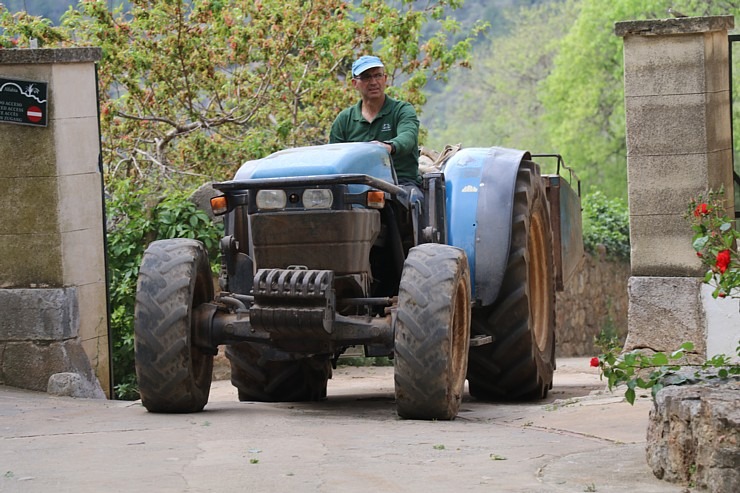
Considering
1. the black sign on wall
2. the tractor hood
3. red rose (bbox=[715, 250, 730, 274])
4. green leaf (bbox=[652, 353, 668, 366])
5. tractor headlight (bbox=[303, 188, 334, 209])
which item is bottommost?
green leaf (bbox=[652, 353, 668, 366])

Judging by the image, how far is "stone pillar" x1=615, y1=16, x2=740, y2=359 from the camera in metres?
9.11

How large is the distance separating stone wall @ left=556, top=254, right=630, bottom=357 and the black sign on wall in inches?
444

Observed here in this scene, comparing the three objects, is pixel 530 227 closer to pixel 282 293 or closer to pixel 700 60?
pixel 700 60

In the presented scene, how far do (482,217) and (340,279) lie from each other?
1.61 m

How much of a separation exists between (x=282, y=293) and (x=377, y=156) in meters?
1.24

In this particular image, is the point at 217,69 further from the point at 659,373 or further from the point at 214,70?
the point at 659,373

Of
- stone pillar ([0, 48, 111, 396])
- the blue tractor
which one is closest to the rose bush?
the blue tractor

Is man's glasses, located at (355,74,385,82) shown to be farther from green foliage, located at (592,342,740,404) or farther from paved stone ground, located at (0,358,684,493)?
green foliage, located at (592,342,740,404)

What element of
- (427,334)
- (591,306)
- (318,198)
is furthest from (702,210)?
(591,306)

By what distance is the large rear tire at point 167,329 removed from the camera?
7543mm

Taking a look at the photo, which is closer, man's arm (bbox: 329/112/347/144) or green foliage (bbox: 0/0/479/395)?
man's arm (bbox: 329/112/347/144)

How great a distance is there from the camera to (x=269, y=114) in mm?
16953

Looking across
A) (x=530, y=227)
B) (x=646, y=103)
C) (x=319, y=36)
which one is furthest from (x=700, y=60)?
(x=319, y=36)

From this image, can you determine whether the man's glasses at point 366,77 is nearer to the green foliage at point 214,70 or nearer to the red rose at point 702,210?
the red rose at point 702,210
